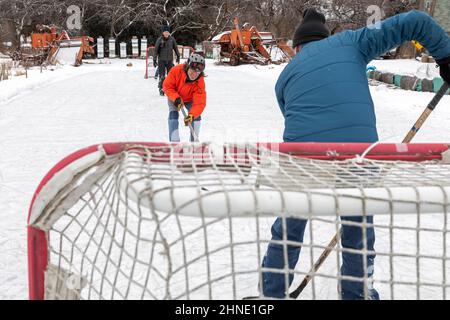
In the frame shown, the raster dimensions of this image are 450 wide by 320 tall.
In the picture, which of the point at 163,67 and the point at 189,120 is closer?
the point at 189,120

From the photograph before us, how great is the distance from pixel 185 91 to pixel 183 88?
4 cm

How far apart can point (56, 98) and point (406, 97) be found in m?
7.18

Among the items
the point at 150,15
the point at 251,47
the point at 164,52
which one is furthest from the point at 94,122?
the point at 150,15

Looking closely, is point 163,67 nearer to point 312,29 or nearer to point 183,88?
point 183,88

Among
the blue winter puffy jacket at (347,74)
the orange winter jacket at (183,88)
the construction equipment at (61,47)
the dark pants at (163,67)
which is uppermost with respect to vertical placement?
the blue winter puffy jacket at (347,74)

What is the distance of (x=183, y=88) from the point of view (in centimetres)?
482

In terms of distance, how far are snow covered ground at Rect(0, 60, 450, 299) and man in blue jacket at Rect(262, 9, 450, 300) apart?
1.38 feet

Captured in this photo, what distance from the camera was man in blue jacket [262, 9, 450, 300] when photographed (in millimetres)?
2082

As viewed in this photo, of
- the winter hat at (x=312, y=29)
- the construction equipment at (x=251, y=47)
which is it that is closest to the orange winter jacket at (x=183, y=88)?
the winter hat at (x=312, y=29)

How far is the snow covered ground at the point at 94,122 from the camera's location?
384 centimetres

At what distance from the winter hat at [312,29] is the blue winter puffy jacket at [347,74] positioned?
0.12m

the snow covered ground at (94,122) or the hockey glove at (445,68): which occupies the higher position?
the hockey glove at (445,68)

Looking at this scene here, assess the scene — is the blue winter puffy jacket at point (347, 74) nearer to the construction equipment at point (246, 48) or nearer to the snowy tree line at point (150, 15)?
the construction equipment at point (246, 48)
